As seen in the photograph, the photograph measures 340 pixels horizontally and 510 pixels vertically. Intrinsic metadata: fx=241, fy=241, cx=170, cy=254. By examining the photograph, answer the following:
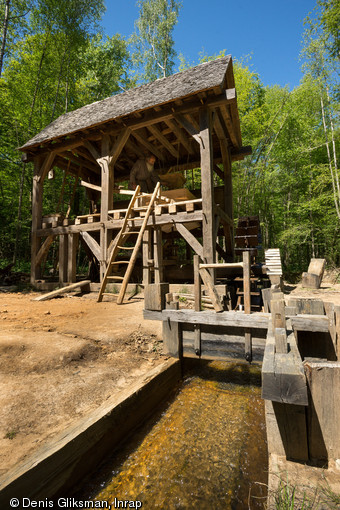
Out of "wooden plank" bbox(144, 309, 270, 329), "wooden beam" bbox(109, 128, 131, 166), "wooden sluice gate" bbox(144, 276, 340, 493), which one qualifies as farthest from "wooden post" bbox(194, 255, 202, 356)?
"wooden beam" bbox(109, 128, 131, 166)

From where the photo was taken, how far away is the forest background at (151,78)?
14.6 metres

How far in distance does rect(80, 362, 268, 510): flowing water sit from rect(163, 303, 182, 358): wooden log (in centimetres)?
74

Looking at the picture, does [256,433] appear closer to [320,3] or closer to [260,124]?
[320,3]

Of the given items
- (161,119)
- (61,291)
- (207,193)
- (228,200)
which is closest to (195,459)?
(207,193)

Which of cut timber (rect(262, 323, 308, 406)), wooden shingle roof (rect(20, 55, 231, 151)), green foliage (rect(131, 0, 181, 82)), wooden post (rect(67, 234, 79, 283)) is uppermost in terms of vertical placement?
green foliage (rect(131, 0, 181, 82))

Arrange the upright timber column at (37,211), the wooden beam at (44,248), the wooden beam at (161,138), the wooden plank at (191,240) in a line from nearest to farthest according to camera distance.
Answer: the wooden plank at (191,240), the wooden beam at (161,138), the wooden beam at (44,248), the upright timber column at (37,211)

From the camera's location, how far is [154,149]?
11.2 meters

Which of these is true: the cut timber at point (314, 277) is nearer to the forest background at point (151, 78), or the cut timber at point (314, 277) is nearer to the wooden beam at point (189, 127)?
the forest background at point (151, 78)

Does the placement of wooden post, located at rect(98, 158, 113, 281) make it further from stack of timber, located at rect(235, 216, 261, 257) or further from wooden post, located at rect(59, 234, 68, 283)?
stack of timber, located at rect(235, 216, 261, 257)

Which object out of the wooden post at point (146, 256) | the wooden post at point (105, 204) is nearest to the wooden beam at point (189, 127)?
the wooden post at point (105, 204)

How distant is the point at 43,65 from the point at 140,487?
21.4 meters

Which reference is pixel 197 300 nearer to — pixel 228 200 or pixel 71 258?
pixel 71 258

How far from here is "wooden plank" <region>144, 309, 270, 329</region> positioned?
3.89 meters

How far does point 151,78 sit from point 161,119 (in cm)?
1808
